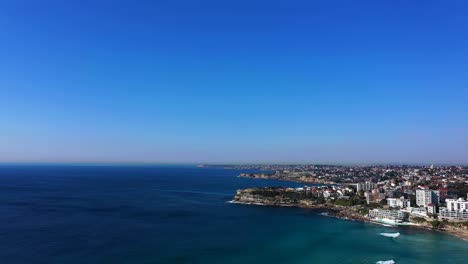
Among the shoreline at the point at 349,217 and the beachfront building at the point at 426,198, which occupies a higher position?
the beachfront building at the point at 426,198

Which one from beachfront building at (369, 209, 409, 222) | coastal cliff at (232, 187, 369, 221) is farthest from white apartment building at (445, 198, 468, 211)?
coastal cliff at (232, 187, 369, 221)

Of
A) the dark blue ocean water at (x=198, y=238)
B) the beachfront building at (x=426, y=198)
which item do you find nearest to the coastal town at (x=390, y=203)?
the beachfront building at (x=426, y=198)

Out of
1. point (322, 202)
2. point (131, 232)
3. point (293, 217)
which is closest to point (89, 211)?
point (131, 232)

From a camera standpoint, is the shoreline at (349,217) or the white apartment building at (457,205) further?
the white apartment building at (457,205)

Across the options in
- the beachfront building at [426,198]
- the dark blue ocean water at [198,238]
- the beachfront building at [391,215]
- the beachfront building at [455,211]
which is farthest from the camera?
the beachfront building at [426,198]

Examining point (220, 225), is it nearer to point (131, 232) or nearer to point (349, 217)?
point (131, 232)

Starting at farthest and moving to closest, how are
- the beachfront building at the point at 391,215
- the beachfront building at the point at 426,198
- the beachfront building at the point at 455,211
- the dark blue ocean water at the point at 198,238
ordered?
the beachfront building at the point at 426,198 < the beachfront building at the point at 391,215 < the beachfront building at the point at 455,211 < the dark blue ocean water at the point at 198,238

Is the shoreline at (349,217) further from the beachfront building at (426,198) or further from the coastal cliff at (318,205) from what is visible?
the beachfront building at (426,198)

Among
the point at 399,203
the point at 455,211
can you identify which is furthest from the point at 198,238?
the point at 399,203
